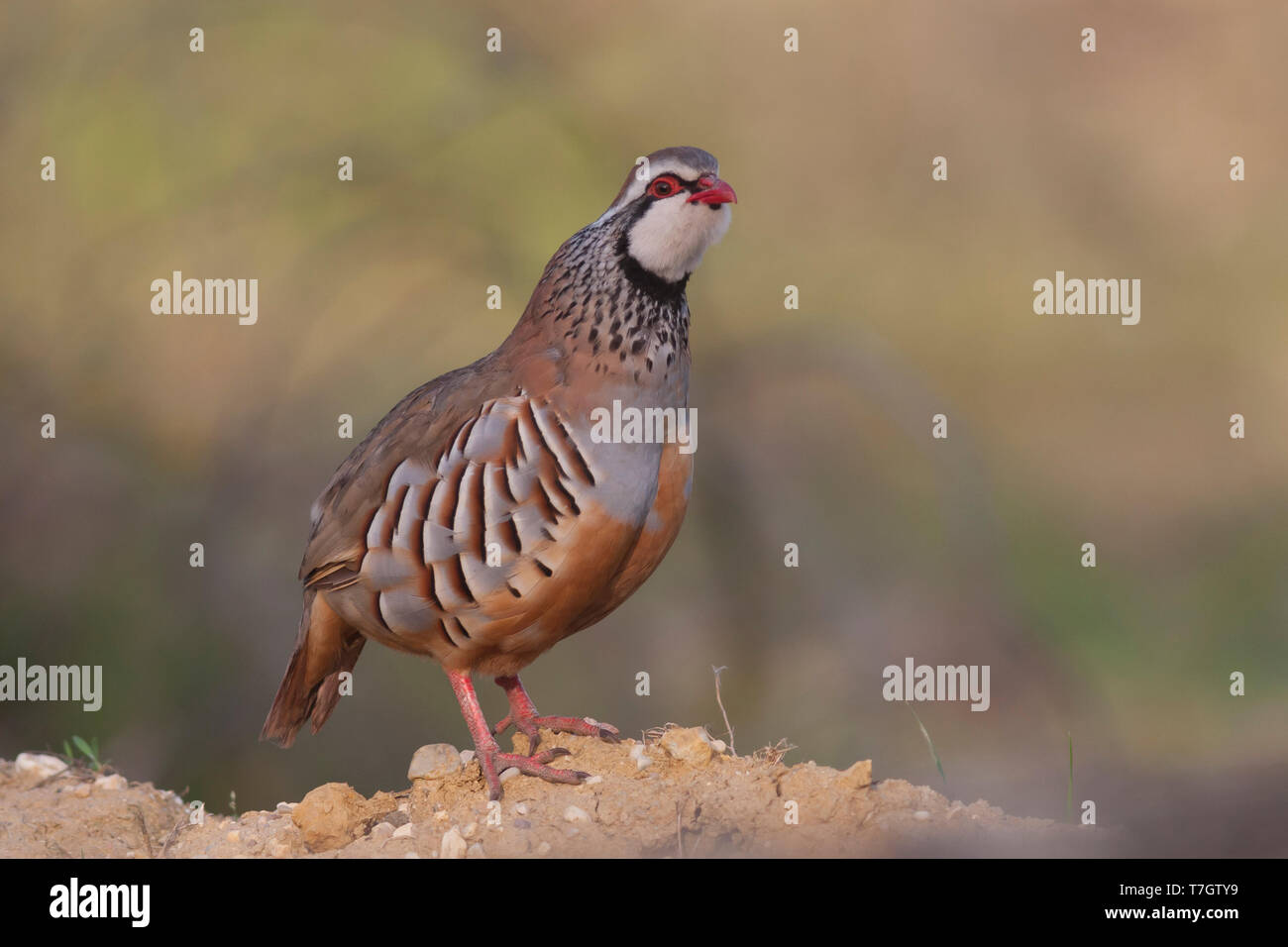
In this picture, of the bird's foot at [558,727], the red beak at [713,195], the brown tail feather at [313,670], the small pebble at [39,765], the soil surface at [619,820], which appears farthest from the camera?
the small pebble at [39,765]

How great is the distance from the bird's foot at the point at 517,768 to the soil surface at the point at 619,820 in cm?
4

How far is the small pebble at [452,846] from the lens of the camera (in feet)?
12.5

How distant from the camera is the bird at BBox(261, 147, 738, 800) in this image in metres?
4.22

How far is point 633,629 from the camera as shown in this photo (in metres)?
9.17

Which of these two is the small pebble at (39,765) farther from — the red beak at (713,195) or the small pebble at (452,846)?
the red beak at (713,195)

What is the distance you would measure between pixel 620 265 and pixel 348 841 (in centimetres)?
210

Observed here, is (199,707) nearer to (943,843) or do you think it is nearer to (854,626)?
(854,626)

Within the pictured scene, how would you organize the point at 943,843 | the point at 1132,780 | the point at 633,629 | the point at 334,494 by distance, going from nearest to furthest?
the point at 943,843 < the point at 334,494 < the point at 1132,780 < the point at 633,629

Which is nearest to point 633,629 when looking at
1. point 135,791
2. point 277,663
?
point 277,663

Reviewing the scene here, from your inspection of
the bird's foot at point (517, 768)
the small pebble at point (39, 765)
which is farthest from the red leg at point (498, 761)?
the small pebble at point (39, 765)

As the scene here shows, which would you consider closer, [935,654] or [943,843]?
[943,843]

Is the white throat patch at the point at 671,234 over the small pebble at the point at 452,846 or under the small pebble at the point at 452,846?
over

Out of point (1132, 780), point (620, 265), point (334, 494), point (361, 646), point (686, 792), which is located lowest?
point (1132, 780)

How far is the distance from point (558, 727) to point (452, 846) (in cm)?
89
